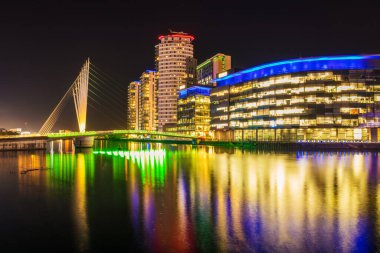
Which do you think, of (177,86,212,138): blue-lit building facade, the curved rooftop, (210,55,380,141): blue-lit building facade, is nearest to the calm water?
(210,55,380,141): blue-lit building facade

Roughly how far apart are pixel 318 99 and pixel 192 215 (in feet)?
338

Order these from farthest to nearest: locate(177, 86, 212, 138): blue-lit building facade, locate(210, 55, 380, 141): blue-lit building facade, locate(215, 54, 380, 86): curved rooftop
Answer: locate(177, 86, 212, 138): blue-lit building facade < locate(215, 54, 380, 86): curved rooftop < locate(210, 55, 380, 141): blue-lit building facade

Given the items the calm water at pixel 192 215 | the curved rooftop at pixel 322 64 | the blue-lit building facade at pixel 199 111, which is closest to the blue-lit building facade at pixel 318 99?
the curved rooftop at pixel 322 64

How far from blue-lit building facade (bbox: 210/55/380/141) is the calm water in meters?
79.0

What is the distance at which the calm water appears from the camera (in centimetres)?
1741

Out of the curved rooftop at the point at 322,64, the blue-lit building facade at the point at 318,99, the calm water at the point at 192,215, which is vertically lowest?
the calm water at the point at 192,215

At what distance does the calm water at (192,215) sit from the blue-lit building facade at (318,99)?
79.0 meters

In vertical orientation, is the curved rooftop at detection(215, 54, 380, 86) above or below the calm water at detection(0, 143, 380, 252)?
above

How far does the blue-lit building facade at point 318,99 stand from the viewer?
113 metres

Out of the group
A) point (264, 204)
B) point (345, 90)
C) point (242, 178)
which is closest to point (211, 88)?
point (345, 90)

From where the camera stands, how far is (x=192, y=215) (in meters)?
22.7

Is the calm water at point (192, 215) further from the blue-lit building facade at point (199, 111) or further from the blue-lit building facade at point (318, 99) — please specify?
the blue-lit building facade at point (199, 111)

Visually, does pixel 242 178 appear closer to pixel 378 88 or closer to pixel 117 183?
pixel 117 183

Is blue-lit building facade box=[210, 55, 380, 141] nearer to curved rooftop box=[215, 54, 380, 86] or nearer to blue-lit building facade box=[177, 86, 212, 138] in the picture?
curved rooftop box=[215, 54, 380, 86]
